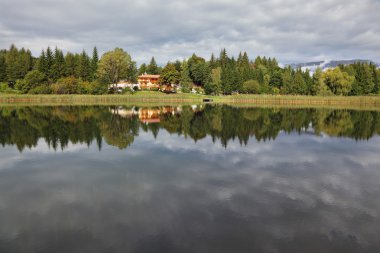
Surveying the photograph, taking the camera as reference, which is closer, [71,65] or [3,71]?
[71,65]

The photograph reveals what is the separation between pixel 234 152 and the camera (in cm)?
1936

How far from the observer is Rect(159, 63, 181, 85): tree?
344 feet

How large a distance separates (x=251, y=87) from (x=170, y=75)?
25953mm

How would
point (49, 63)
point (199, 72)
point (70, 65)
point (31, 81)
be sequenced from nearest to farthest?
point (31, 81)
point (49, 63)
point (70, 65)
point (199, 72)

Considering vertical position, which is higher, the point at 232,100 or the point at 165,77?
the point at 165,77

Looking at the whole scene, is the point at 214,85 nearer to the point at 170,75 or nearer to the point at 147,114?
the point at 170,75

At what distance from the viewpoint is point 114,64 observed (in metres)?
95.8

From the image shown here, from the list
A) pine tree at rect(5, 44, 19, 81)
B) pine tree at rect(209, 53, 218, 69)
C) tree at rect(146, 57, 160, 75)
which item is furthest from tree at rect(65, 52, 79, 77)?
pine tree at rect(209, 53, 218, 69)

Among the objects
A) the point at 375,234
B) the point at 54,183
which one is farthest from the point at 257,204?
the point at 54,183

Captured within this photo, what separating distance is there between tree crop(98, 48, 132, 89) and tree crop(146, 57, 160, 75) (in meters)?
43.3

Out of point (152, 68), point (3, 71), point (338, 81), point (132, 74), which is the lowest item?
point (338, 81)

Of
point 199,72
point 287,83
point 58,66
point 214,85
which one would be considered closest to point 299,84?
point 287,83

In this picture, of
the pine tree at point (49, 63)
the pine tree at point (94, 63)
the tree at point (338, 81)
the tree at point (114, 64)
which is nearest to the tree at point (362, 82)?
the tree at point (338, 81)

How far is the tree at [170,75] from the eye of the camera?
10481 centimetres
